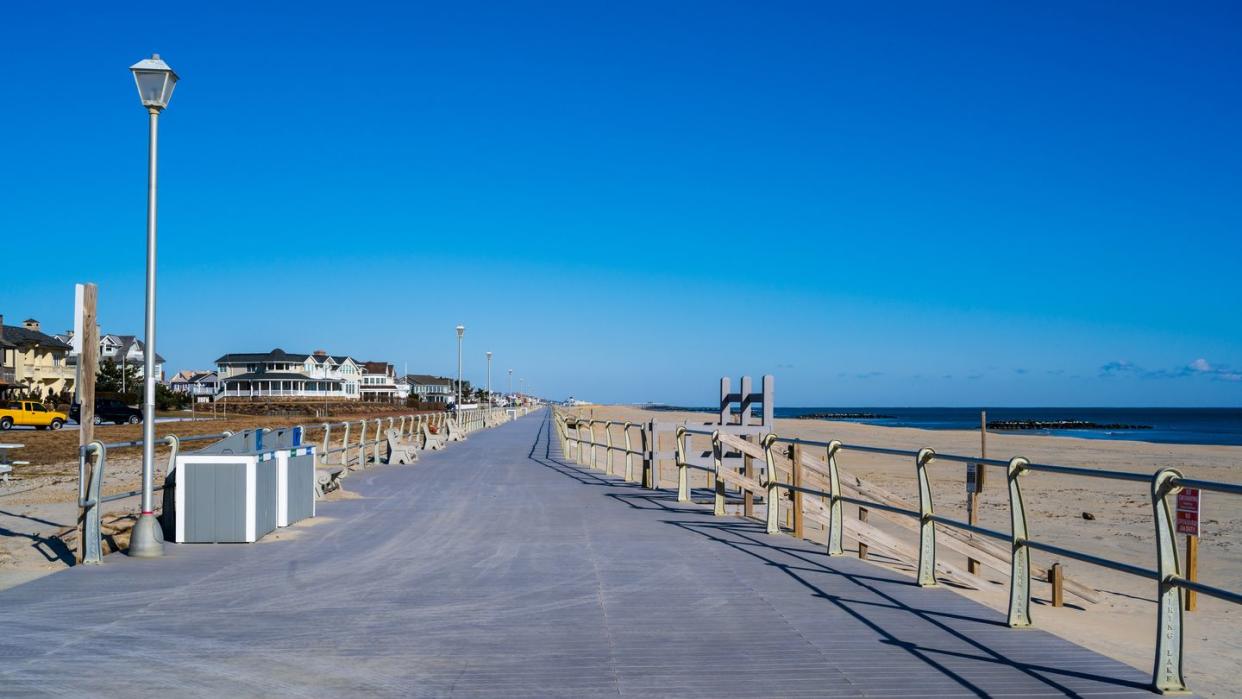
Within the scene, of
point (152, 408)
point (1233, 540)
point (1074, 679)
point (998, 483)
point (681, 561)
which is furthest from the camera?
point (998, 483)

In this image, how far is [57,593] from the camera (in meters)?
7.97

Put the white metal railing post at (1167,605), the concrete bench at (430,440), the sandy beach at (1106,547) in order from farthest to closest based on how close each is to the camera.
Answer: the concrete bench at (430,440)
the sandy beach at (1106,547)
the white metal railing post at (1167,605)

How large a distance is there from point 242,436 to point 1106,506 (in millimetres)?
18927

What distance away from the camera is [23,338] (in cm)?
7325

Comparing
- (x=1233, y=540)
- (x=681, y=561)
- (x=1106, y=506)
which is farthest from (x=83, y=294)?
(x=1106, y=506)

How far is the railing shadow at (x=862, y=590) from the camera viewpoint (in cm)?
573

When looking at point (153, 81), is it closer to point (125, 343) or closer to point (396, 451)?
point (396, 451)

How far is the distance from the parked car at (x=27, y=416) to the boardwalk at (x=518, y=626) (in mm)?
47693

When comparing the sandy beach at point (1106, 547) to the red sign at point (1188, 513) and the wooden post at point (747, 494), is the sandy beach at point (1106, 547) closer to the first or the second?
the red sign at point (1188, 513)

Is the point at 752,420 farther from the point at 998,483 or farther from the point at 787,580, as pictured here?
the point at 998,483

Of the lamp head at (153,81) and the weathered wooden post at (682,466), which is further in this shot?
the weathered wooden post at (682,466)

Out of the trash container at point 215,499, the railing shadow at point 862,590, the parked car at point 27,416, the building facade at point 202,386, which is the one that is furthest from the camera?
the building facade at point 202,386

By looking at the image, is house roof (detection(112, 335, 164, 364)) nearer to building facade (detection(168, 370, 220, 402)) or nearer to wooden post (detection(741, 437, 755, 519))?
building facade (detection(168, 370, 220, 402))

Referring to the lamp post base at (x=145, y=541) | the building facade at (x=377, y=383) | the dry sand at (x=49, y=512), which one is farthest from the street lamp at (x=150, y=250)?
the building facade at (x=377, y=383)
